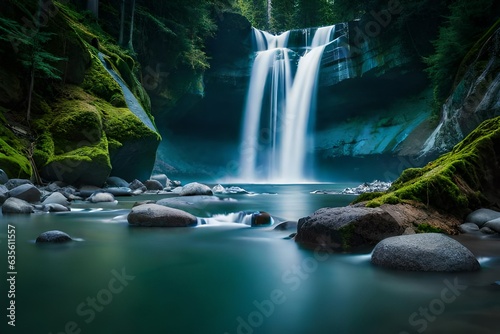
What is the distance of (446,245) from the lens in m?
3.79

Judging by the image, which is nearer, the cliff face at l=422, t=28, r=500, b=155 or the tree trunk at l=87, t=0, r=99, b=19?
the cliff face at l=422, t=28, r=500, b=155

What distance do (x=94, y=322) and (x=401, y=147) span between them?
889 inches

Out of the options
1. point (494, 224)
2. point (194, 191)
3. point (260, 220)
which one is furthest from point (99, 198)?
point (494, 224)

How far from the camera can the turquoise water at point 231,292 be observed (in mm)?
2541

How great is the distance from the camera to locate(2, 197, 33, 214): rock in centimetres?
748

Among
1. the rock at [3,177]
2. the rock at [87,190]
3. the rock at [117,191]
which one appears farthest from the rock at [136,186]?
the rock at [3,177]

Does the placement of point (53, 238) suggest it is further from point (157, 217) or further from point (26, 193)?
point (26, 193)

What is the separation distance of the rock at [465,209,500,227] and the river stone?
237cm

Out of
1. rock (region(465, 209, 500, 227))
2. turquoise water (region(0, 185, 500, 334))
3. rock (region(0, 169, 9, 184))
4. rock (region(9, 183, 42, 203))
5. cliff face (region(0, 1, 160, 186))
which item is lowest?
turquoise water (region(0, 185, 500, 334))

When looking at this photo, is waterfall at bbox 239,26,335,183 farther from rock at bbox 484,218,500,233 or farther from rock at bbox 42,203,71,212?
rock at bbox 484,218,500,233

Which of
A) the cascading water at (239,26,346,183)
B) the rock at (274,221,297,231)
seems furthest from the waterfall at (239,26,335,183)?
the rock at (274,221,297,231)

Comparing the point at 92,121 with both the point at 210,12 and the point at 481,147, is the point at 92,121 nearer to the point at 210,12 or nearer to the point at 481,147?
the point at 481,147

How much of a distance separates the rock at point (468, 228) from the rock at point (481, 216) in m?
0.13

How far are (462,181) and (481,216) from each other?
27.6 inches
